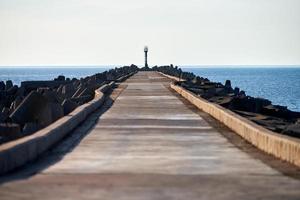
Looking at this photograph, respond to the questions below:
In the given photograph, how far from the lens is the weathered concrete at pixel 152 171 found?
970 centimetres

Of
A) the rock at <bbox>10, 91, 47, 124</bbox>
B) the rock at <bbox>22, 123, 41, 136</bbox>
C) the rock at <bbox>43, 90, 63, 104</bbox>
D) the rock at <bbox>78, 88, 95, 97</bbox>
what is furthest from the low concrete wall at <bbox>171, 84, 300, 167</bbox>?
the rock at <bbox>78, 88, 95, 97</bbox>

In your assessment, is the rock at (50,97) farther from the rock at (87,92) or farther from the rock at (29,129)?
the rock at (87,92)

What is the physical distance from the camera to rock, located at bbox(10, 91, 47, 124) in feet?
69.3

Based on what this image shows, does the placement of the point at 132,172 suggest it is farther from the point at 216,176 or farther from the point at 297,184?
the point at 297,184

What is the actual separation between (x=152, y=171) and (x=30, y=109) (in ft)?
35.8

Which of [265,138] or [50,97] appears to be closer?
[265,138]

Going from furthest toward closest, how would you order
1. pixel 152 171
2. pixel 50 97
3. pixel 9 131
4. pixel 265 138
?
pixel 50 97, pixel 9 131, pixel 265 138, pixel 152 171

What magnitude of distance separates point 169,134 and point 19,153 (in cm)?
593

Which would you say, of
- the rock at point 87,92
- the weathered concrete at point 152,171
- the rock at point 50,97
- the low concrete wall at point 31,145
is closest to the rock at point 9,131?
the low concrete wall at point 31,145

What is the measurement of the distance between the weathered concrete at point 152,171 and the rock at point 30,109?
139 inches

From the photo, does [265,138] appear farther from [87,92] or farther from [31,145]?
[87,92]

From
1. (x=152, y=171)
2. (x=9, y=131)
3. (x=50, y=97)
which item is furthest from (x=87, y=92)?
(x=152, y=171)

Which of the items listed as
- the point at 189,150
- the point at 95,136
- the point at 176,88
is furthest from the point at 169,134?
the point at 176,88

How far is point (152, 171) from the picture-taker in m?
11.5
